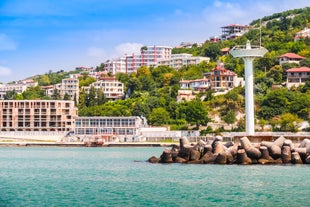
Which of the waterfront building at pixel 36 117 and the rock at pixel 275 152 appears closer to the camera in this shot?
the rock at pixel 275 152

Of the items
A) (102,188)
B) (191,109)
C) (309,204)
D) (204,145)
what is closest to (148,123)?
(191,109)

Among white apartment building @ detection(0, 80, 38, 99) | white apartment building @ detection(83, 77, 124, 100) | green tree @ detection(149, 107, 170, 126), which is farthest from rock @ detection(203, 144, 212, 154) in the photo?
white apartment building @ detection(0, 80, 38, 99)

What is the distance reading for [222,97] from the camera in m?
95.6

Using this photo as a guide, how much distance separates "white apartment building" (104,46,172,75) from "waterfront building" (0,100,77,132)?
45.1 m

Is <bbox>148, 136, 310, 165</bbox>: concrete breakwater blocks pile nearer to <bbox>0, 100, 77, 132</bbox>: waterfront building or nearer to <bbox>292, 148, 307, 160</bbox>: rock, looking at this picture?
<bbox>292, 148, 307, 160</bbox>: rock

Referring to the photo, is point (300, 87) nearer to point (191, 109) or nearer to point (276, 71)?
point (276, 71)

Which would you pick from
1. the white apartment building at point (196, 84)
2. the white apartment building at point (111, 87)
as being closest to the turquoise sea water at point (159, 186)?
the white apartment building at point (196, 84)

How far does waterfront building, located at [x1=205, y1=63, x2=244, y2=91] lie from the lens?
104062mm

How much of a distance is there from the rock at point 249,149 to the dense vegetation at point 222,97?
42.7 m

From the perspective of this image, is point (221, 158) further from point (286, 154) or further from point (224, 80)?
point (224, 80)

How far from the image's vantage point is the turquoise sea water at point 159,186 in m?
25.3

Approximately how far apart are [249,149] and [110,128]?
174ft

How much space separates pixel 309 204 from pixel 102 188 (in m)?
10.1

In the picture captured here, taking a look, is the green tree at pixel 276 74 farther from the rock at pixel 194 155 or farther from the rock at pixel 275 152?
the rock at pixel 275 152
